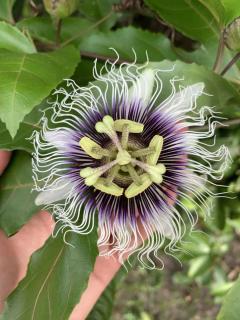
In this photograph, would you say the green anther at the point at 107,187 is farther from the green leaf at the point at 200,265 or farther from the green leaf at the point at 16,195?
the green leaf at the point at 200,265

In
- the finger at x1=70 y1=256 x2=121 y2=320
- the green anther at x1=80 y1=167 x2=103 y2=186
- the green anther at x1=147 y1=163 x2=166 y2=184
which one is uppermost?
the green anther at x1=147 y1=163 x2=166 y2=184

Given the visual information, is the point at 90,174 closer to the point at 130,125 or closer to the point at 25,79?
the point at 130,125

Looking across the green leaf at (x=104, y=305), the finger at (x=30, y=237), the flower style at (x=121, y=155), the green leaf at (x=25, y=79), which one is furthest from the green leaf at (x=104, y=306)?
the green leaf at (x=25, y=79)

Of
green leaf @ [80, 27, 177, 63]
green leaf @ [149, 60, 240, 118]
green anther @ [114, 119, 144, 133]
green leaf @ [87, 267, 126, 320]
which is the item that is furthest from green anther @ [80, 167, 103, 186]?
green leaf @ [87, 267, 126, 320]

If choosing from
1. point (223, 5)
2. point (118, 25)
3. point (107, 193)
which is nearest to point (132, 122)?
point (107, 193)

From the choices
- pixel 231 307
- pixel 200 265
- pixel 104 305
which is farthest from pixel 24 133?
pixel 200 265

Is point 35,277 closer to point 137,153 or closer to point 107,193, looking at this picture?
point 107,193

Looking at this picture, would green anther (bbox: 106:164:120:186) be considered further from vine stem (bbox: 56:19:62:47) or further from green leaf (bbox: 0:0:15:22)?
green leaf (bbox: 0:0:15:22)
